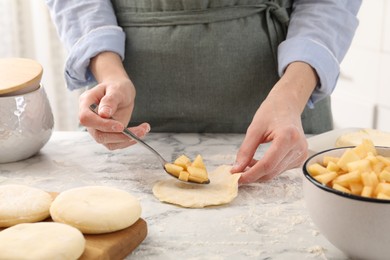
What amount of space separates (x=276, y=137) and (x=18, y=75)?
0.50 metres

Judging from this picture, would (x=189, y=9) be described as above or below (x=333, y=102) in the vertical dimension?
above

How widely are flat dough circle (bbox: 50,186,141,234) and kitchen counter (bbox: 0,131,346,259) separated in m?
0.05

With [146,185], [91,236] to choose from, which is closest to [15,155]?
[146,185]

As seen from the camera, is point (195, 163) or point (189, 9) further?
point (189, 9)

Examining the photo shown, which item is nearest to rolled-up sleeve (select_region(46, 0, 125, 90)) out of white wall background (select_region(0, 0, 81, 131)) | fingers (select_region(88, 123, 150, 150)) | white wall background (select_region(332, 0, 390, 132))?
fingers (select_region(88, 123, 150, 150))

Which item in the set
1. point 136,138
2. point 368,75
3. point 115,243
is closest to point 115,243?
point 115,243

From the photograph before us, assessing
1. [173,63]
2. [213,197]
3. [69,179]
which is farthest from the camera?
[173,63]

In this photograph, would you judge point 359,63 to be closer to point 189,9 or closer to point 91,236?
point 189,9

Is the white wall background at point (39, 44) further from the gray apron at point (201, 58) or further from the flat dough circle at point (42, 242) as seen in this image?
the flat dough circle at point (42, 242)

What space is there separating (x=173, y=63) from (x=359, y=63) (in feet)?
4.15

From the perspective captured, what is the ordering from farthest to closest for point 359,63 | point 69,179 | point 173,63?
point 359,63
point 173,63
point 69,179

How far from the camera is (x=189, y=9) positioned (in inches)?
53.0

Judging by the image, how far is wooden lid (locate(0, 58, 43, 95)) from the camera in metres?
1.18

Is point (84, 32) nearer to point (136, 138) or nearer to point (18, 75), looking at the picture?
point (18, 75)
